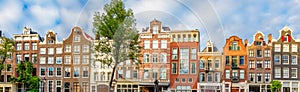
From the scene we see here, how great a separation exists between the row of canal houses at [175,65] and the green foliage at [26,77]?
56cm

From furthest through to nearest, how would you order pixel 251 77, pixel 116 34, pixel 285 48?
pixel 251 77 → pixel 285 48 → pixel 116 34

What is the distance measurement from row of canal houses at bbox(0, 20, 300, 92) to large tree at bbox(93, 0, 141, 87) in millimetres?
9630

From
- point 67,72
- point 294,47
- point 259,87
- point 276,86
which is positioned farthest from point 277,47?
point 67,72

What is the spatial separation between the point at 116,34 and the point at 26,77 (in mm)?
16378

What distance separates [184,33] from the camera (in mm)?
23328

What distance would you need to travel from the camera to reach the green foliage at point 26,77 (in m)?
27.9

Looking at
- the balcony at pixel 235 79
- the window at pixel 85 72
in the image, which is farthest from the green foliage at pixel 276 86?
the window at pixel 85 72

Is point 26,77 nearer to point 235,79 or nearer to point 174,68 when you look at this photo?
point 174,68

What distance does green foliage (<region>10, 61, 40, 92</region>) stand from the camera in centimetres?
2790

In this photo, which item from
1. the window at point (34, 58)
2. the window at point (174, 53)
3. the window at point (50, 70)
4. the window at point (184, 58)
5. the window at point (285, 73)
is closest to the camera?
the window at point (184, 58)

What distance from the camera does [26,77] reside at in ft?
92.2

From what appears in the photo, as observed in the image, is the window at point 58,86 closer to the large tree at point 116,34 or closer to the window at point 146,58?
the window at point 146,58

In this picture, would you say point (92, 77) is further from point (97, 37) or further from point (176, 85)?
point (97, 37)

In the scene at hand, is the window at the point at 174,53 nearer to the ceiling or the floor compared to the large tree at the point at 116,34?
nearer to the floor
